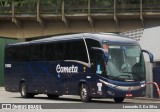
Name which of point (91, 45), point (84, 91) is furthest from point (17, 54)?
point (91, 45)

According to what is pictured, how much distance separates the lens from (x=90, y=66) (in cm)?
2412

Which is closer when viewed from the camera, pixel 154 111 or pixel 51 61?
pixel 154 111

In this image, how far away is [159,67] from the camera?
28859mm

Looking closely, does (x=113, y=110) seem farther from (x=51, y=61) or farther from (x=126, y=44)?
(x=51, y=61)

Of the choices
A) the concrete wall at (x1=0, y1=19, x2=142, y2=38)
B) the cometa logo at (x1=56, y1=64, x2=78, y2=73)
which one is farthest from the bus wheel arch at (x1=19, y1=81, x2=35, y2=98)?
the concrete wall at (x1=0, y1=19, x2=142, y2=38)

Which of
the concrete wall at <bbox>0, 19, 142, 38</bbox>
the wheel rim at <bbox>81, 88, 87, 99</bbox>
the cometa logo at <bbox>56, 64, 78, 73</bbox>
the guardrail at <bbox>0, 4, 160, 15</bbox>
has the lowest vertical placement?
the wheel rim at <bbox>81, 88, 87, 99</bbox>

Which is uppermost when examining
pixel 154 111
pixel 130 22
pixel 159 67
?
pixel 130 22

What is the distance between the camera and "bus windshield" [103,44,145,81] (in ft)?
77.0

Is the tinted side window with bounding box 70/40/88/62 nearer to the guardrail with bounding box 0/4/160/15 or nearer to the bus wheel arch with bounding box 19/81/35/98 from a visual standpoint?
the bus wheel arch with bounding box 19/81/35/98

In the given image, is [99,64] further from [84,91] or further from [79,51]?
[84,91]

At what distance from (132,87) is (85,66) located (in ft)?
8.32

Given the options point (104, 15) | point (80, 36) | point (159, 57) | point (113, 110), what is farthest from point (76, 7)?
point (113, 110)

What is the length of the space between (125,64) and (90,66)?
1.69m

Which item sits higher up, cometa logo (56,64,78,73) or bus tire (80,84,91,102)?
cometa logo (56,64,78,73)
